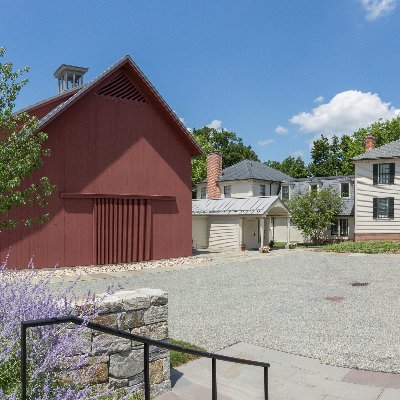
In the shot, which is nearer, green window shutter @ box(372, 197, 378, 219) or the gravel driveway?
the gravel driveway

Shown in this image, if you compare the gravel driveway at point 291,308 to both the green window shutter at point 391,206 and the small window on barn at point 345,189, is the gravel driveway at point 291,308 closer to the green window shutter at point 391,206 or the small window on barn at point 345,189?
the green window shutter at point 391,206

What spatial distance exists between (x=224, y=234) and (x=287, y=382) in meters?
23.8

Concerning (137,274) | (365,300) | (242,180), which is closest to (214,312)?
(365,300)

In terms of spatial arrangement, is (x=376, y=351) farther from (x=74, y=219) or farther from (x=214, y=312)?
(x=74, y=219)

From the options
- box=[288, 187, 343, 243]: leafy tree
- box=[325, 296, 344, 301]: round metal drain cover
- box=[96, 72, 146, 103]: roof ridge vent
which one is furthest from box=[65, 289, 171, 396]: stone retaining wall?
box=[288, 187, 343, 243]: leafy tree

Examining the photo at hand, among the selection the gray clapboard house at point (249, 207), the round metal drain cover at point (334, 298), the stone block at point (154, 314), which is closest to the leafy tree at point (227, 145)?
the gray clapboard house at point (249, 207)

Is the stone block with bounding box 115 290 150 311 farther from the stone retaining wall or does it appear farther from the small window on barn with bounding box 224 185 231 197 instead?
the small window on barn with bounding box 224 185 231 197

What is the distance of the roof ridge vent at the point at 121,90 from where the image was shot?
66.6 ft

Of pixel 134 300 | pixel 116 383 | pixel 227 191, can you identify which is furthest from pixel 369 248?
pixel 116 383

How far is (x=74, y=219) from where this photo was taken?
1897cm

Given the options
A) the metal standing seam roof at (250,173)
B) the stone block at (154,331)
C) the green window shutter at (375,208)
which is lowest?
the stone block at (154,331)

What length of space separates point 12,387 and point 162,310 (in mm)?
2492

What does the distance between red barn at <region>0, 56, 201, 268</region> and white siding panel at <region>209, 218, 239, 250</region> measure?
6.52 meters

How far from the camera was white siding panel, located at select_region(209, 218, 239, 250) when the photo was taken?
2901cm
